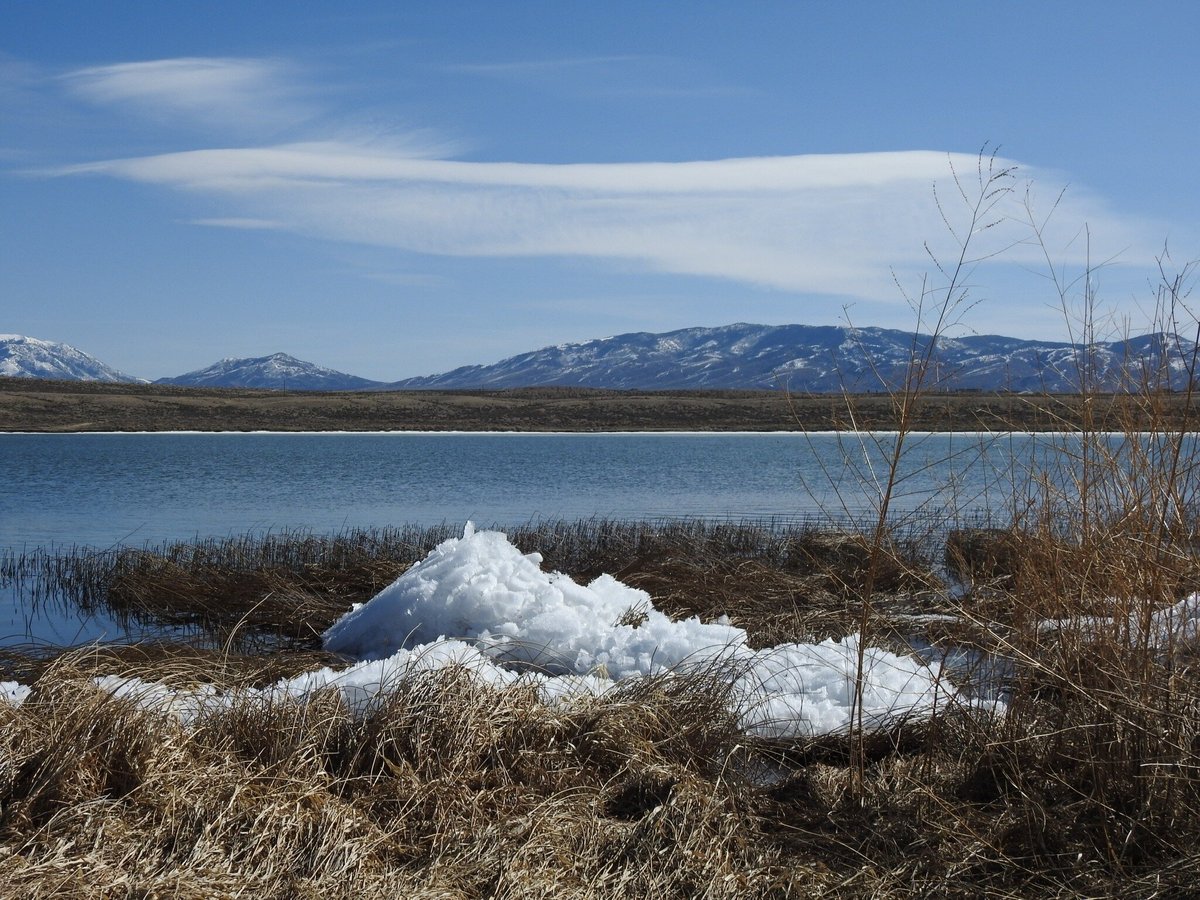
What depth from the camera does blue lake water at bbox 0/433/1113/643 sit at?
20750 millimetres

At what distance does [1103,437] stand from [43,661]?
700 cm

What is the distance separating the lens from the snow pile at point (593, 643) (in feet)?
18.0

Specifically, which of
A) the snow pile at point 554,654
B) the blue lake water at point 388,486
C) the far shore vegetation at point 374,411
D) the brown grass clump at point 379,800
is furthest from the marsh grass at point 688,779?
the far shore vegetation at point 374,411

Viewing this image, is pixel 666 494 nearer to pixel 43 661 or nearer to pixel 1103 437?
pixel 43 661

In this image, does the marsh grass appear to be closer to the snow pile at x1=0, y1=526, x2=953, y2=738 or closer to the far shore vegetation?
the snow pile at x1=0, y1=526, x2=953, y2=738

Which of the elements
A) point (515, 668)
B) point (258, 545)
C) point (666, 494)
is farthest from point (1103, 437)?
point (666, 494)

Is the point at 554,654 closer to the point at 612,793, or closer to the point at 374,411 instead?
the point at 612,793

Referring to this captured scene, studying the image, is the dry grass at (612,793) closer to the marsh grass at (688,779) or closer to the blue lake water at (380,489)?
the marsh grass at (688,779)

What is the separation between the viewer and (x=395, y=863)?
368 cm

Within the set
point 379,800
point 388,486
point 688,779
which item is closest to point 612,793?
point 688,779

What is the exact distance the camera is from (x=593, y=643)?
22.4 feet

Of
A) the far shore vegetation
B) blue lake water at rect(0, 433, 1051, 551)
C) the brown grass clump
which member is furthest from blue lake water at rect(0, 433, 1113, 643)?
the far shore vegetation

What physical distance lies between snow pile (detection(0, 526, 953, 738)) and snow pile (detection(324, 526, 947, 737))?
1 cm

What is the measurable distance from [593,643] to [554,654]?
0.26 meters
